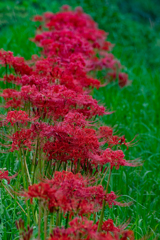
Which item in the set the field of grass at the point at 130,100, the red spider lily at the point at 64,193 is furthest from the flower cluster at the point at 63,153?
the field of grass at the point at 130,100

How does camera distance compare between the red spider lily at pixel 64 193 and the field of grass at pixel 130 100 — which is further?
the field of grass at pixel 130 100

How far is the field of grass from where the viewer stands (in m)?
2.70

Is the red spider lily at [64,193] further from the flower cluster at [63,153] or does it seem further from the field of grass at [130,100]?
the field of grass at [130,100]

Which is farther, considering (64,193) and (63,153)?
(63,153)

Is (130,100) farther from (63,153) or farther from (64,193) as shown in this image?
(64,193)

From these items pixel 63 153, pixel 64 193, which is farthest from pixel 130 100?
pixel 64 193

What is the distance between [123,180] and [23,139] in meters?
1.44

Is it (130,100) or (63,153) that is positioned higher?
(130,100)

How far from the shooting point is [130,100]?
546 cm

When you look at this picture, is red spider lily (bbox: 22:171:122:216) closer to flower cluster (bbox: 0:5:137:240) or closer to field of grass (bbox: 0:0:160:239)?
flower cluster (bbox: 0:5:137:240)

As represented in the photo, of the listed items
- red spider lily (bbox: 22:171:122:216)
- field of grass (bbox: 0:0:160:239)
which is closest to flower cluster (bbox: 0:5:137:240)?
red spider lily (bbox: 22:171:122:216)

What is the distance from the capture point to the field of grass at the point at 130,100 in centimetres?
270

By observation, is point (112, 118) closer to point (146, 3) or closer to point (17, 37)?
point (17, 37)

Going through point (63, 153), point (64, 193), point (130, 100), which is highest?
point (130, 100)
